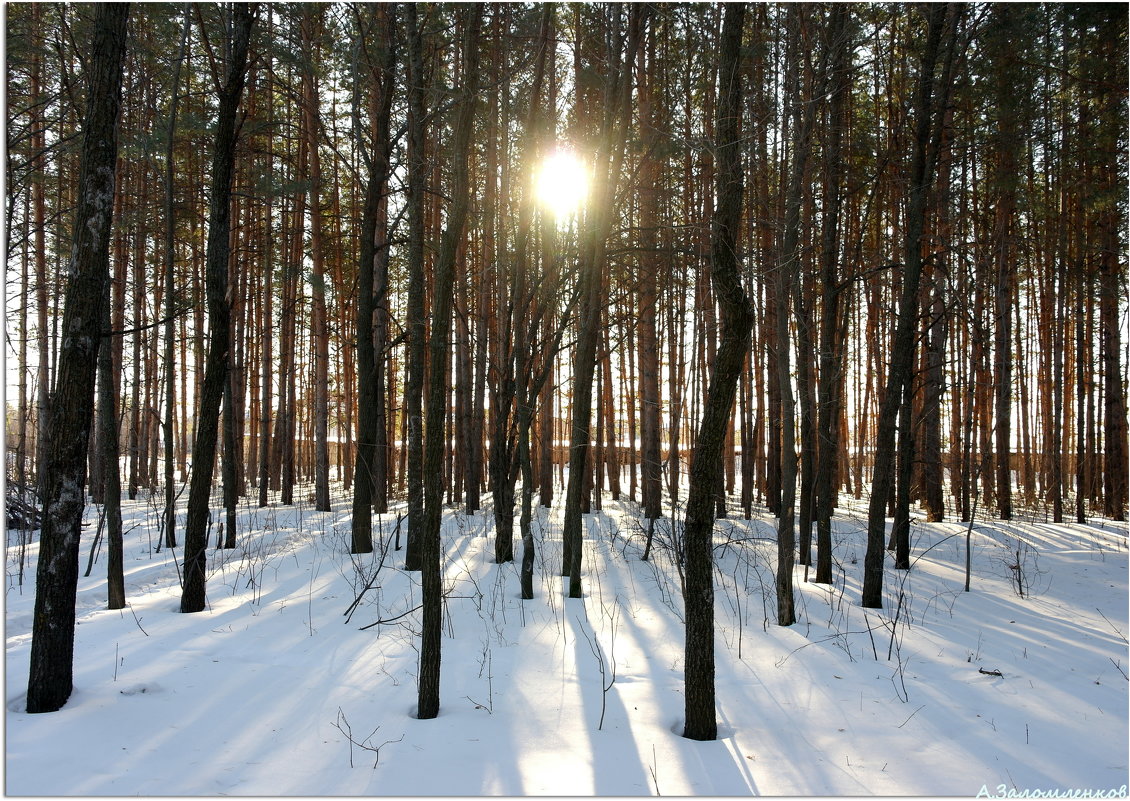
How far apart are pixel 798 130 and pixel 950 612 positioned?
5100 millimetres

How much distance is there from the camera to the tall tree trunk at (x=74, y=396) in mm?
3133

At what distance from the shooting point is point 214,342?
497 centimetres

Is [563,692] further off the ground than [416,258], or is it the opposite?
[416,258]

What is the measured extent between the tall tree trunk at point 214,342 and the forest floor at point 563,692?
460 mm

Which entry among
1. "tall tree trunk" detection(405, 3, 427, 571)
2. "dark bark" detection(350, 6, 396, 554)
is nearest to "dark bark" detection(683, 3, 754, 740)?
"tall tree trunk" detection(405, 3, 427, 571)

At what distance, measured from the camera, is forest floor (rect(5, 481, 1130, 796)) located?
9.00 feet

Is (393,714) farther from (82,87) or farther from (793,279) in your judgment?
(82,87)

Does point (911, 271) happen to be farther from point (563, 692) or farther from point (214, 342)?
point (214, 342)

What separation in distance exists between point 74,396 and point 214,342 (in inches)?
74.5

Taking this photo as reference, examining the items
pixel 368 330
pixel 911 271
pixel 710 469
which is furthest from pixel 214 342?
pixel 911 271

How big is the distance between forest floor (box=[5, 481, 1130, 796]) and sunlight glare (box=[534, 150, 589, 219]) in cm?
435

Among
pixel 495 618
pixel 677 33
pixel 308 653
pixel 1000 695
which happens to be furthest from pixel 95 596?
pixel 677 33

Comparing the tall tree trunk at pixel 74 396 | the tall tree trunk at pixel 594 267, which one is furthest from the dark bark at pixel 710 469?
the tall tree trunk at pixel 74 396

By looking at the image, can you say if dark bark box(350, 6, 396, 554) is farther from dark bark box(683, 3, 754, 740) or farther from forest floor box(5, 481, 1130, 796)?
dark bark box(683, 3, 754, 740)
